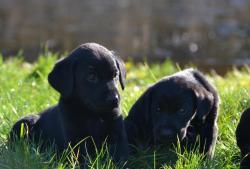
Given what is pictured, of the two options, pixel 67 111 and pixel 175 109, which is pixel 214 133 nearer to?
pixel 175 109

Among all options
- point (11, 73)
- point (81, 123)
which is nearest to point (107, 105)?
point (81, 123)

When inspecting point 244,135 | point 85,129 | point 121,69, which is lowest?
point 244,135

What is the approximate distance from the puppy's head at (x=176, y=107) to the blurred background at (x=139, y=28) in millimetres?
7772

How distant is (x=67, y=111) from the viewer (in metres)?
6.16

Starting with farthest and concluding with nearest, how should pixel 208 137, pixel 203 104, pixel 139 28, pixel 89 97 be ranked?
pixel 139 28 → pixel 208 137 → pixel 203 104 → pixel 89 97

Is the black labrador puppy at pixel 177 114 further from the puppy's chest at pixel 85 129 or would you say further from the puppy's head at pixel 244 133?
the puppy's chest at pixel 85 129

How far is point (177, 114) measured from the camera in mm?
6242

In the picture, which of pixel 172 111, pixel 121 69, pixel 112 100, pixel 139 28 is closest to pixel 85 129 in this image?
pixel 112 100

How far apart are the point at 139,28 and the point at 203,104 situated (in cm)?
1274

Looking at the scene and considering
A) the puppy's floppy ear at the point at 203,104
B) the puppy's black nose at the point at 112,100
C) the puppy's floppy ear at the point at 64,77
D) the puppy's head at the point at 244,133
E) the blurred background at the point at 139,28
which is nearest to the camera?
the puppy's black nose at the point at 112,100

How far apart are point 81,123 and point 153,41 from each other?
1141cm

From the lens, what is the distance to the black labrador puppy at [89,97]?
5.97 m

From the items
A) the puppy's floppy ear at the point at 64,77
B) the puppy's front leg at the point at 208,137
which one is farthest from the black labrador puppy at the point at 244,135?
the puppy's floppy ear at the point at 64,77

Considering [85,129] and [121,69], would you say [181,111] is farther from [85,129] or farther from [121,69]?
[85,129]
